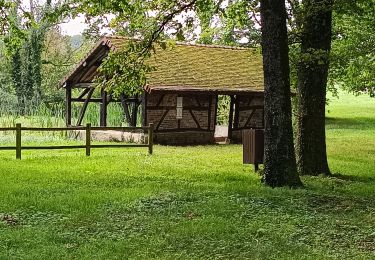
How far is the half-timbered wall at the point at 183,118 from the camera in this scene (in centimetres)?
2475

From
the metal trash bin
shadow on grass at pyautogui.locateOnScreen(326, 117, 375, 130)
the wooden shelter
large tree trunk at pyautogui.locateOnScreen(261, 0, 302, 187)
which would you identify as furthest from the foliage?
shadow on grass at pyautogui.locateOnScreen(326, 117, 375, 130)

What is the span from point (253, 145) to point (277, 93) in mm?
2465

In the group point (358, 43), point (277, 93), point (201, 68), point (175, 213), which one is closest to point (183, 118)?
point (201, 68)

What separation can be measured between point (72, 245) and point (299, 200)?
4610mm

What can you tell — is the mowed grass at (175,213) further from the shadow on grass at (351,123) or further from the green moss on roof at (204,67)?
the shadow on grass at (351,123)

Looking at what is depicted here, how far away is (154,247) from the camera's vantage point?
6863 millimetres

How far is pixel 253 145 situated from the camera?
1362 centimetres

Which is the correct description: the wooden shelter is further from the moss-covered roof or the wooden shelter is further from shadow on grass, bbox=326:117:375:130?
shadow on grass, bbox=326:117:375:130

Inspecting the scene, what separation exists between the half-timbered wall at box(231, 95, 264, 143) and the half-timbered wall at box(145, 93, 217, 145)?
144 centimetres

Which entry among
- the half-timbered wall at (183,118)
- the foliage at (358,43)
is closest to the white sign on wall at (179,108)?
the half-timbered wall at (183,118)

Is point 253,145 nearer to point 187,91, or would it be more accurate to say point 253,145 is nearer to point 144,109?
point 187,91

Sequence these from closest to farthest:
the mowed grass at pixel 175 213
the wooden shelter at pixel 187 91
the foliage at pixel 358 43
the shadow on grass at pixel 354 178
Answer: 1. the mowed grass at pixel 175 213
2. the shadow on grass at pixel 354 178
3. the foliage at pixel 358 43
4. the wooden shelter at pixel 187 91

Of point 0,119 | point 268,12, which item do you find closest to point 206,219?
point 268,12

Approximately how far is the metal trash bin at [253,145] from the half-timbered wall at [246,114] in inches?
528
